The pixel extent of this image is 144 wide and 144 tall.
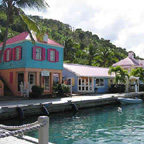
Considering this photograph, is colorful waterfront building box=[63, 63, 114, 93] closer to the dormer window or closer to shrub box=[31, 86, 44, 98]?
shrub box=[31, 86, 44, 98]

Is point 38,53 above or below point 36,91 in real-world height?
above

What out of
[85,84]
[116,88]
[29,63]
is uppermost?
[29,63]

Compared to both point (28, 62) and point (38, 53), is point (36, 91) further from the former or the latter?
point (38, 53)

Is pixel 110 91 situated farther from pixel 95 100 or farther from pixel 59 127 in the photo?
pixel 59 127

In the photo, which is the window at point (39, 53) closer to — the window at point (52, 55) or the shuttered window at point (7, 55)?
the window at point (52, 55)

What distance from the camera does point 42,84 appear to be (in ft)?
74.3

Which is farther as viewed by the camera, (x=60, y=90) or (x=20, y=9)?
(x=60, y=90)

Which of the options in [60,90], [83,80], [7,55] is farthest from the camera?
[83,80]

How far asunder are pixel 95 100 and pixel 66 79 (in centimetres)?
879

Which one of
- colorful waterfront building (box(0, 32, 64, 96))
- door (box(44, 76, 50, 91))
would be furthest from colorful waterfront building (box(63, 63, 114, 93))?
door (box(44, 76, 50, 91))

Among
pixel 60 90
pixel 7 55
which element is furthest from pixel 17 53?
pixel 60 90

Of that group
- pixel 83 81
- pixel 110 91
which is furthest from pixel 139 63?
pixel 83 81

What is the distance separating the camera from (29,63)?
21062 millimetres

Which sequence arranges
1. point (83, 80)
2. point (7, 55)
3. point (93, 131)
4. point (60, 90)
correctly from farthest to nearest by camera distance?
point (83, 80), point (7, 55), point (60, 90), point (93, 131)
